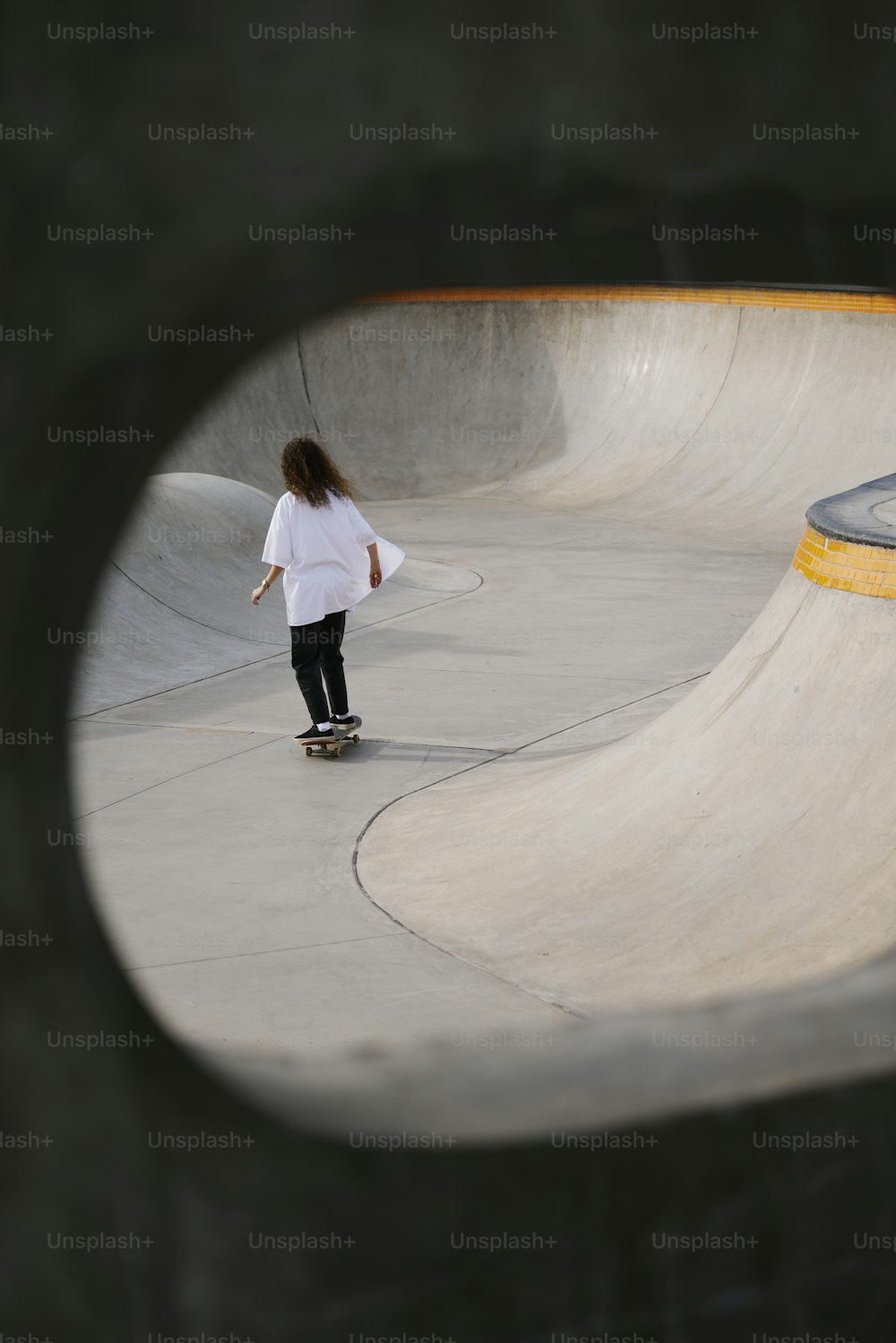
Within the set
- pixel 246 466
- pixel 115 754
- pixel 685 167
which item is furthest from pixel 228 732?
pixel 246 466

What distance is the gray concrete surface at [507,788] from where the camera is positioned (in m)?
4.88

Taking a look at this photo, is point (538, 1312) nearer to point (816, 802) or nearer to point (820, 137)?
point (820, 137)

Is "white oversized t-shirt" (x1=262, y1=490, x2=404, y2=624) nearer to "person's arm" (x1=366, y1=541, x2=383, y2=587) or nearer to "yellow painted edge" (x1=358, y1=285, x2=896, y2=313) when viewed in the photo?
"person's arm" (x1=366, y1=541, x2=383, y2=587)

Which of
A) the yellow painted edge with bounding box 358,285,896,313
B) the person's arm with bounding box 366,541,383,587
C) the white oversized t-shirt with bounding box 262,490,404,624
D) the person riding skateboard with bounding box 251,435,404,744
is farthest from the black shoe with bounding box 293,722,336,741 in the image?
the yellow painted edge with bounding box 358,285,896,313

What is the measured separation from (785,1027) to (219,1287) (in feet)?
3.82

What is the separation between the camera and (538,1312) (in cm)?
261

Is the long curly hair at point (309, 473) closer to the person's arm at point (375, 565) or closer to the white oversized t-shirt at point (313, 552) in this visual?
the white oversized t-shirt at point (313, 552)

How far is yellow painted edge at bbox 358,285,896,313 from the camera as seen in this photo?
16.4m

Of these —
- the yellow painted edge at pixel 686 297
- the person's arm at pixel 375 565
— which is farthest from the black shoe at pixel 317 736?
the yellow painted edge at pixel 686 297

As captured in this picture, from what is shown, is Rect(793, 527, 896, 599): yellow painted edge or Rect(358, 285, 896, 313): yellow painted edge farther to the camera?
Rect(358, 285, 896, 313): yellow painted edge

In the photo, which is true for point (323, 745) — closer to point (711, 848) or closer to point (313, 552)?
point (313, 552)

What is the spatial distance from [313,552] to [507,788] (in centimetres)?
175

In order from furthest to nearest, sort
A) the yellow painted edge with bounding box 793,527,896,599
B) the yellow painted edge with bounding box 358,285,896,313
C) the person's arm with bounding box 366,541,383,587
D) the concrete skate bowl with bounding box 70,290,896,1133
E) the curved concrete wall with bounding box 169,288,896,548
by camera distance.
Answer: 1. the yellow painted edge with bounding box 358,285,896,313
2. the curved concrete wall with bounding box 169,288,896,548
3. the person's arm with bounding box 366,541,383,587
4. the yellow painted edge with bounding box 793,527,896,599
5. the concrete skate bowl with bounding box 70,290,896,1133

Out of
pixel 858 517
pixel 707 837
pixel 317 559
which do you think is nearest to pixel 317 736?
pixel 317 559
